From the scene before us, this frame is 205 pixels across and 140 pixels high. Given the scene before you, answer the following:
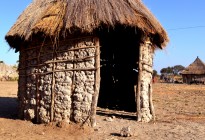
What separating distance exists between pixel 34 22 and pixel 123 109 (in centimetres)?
536

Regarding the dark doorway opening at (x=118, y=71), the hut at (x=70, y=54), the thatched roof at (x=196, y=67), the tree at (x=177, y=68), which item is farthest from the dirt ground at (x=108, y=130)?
the tree at (x=177, y=68)

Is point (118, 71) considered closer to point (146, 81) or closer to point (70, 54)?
point (146, 81)

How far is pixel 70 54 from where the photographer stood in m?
9.44

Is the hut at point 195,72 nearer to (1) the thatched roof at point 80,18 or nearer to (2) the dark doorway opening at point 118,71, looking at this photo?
(2) the dark doorway opening at point 118,71

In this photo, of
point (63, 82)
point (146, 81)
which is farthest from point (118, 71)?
point (63, 82)

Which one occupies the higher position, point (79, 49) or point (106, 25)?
point (106, 25)

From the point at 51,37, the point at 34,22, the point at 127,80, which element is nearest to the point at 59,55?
the point at 51,37

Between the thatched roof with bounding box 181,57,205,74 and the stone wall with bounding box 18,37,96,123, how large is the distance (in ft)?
112

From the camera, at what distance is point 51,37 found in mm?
9469

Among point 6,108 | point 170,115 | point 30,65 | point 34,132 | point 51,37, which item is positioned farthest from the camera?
point 6,108

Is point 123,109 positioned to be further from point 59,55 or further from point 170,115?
point 59,55

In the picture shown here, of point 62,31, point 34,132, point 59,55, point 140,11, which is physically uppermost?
point 140,11

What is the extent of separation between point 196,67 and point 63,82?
3560 cm

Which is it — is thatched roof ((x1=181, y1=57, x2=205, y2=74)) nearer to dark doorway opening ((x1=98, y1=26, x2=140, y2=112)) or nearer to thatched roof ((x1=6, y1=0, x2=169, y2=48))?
dark doorway opening ((x1=98, y1=26, x2=140, y2=112))
